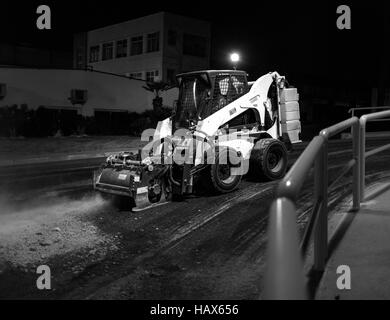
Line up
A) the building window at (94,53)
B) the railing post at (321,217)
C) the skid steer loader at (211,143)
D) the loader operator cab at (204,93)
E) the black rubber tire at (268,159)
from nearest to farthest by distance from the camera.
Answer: the railing post at (321,217), the skid steer loader at (211,143), the loader operator cab at (204,93), the black rubber tire at (268,159), the building window at (94,53)

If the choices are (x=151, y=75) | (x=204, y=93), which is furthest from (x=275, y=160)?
(x=151, y=75)

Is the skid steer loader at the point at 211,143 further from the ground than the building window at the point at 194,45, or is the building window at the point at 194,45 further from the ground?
the building window at the point at 194,45

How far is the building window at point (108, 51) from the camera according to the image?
47706mm

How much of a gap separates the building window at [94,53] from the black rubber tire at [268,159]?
41.0 meters

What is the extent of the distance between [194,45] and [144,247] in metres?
38.3

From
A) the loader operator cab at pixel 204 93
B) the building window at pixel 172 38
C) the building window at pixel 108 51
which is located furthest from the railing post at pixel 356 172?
the building window at pixel 108 51

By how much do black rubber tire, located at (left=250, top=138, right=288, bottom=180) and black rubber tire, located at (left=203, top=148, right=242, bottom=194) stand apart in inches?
35.9

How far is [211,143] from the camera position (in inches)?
390

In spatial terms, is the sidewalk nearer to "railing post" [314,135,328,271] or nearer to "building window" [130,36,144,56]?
"railing post" [314,135,328,271]

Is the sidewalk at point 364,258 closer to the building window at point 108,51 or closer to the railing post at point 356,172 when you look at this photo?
the railing post at point 356,172

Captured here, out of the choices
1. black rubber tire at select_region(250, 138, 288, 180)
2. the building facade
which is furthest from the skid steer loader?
the building facade

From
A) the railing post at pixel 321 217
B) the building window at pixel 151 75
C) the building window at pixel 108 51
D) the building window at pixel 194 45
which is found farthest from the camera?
the building window at pixel 108 51

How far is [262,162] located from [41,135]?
16.6 m
